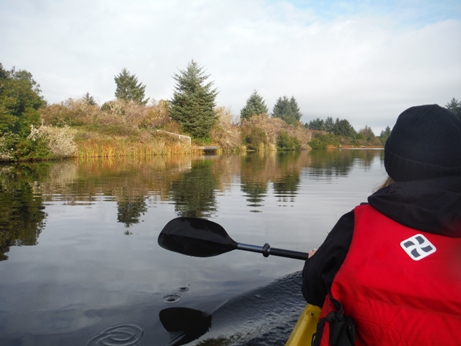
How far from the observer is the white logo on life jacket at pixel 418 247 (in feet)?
3.91

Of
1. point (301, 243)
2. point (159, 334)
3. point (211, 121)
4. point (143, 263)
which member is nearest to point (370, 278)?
point (159, 334)

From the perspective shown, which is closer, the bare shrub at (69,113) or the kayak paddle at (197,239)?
the kayak paddle at (197,239)

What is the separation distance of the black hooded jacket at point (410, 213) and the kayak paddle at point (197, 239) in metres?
1.56

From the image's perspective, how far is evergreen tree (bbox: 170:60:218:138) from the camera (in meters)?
34.9

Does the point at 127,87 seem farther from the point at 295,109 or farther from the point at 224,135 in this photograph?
the point at 295,109

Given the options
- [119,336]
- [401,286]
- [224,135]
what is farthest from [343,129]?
[401,286]

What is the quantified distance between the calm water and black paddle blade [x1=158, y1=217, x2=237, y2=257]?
596 mm

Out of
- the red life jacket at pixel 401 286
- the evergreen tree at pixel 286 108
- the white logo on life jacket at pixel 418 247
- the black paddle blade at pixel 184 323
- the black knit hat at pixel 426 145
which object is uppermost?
the evergreen tree at pixel 286 108

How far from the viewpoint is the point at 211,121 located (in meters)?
35.7

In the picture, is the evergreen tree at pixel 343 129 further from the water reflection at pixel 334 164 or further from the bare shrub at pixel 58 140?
the bare shrub at pixel 58 140

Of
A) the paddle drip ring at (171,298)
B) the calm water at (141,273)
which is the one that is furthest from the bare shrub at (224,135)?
the paddle drip ring at (171,298)

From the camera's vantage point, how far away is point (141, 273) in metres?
4.07

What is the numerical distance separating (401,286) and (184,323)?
2291 millimetres

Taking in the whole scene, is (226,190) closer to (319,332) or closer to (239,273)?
(239,273)
